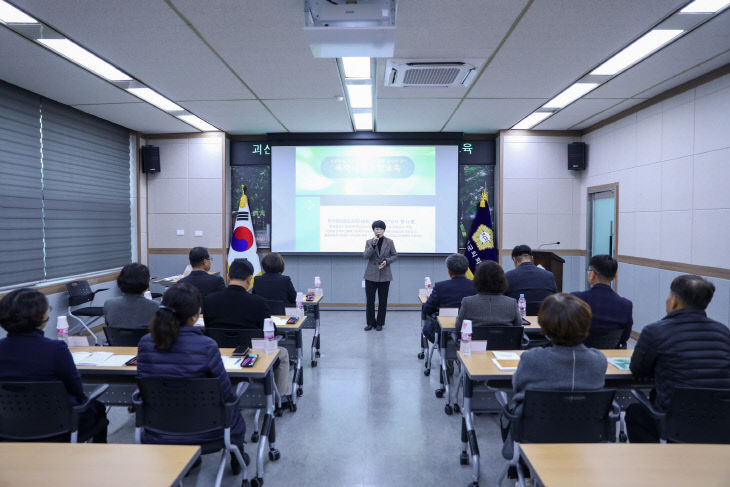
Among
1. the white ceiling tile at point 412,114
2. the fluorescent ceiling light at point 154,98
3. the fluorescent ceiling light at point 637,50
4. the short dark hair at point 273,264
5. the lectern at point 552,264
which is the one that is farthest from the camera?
the lectern at point 552,264

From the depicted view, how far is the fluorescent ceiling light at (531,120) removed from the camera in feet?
19.5

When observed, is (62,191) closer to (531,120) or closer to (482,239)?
(482,239)

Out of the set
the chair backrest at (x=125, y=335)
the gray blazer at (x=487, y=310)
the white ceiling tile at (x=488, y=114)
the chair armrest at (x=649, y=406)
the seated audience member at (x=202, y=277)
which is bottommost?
the chair armrest at (x=649, y=406)

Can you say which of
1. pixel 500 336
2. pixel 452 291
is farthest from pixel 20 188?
pixel 500 336

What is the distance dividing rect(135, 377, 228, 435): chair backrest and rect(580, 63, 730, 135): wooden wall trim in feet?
16.8

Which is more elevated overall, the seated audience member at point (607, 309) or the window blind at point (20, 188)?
the window blind at point (20, 188)

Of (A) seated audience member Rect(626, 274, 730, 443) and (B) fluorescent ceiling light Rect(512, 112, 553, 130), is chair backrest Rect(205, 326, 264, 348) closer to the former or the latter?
(A) seated audience member Rect(626, 274, 730, 443)

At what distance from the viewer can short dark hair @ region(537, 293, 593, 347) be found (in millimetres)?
1805

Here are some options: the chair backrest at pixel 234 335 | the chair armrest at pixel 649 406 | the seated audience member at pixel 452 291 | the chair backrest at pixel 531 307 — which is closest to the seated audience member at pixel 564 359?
the chair armrest at pixel 649 406

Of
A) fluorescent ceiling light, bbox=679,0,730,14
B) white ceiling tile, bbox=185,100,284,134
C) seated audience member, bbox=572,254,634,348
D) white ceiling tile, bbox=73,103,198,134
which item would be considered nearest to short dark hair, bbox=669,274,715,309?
seated audience member, bbox=572,254,634,348

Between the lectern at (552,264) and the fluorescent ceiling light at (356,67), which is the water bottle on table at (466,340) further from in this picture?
the lectern at (552,264)

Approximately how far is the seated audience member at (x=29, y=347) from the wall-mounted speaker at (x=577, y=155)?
6925mm

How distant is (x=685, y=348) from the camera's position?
1923 millimetres

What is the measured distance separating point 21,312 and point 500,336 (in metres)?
2.75
